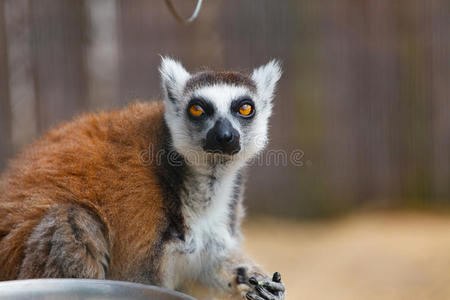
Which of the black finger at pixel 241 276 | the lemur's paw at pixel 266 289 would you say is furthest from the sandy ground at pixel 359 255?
the lemur's paw at pixel 266 289

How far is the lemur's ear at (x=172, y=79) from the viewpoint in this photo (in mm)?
4047

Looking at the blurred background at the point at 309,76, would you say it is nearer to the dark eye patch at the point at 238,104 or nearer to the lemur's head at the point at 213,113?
the lemur's head at the point at 213,113

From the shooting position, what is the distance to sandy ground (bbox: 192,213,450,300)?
251 inches

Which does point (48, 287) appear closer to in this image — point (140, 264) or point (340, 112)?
point (140, 264)

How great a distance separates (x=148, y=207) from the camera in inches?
134

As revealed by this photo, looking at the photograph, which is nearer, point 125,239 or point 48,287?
point 48,287

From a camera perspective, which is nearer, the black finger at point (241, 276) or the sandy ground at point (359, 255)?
the black finger at point (241, 276)

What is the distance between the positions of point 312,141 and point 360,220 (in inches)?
62.3

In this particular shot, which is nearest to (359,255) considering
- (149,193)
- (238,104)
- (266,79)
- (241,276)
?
(266,79)

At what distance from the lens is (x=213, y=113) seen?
151 inches

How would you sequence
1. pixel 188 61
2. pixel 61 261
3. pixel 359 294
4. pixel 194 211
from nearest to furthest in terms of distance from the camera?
pixel 61 261 < pixel 194 211 < pixel 359 294 < pixel 188 61

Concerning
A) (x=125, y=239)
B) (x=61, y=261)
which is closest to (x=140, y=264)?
(x=125, y=239)

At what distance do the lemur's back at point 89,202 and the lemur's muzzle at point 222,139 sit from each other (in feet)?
1.23

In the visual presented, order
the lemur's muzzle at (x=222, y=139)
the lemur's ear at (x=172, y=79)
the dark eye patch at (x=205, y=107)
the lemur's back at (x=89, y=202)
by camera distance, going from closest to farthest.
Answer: the lemur's back at (x=89, y=202), the lemur's muzzle at (x=222, y=139), the dark eye patch at (x=205, y=107), the lemur's ear at (x=172, y=79)
